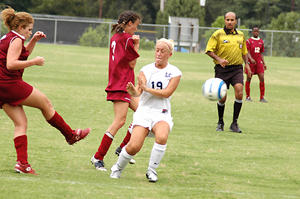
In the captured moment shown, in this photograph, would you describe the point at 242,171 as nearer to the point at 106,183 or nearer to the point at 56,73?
the point at 106,183

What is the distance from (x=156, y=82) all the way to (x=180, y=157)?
6.10 ft

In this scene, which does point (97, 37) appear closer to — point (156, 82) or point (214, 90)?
point (214, 90)

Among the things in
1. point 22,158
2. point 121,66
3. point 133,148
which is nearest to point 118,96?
point 121,66

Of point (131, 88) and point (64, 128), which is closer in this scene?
point (131, 88)

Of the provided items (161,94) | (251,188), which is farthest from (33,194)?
(251,188)

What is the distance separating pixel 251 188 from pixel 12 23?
317 centimetres

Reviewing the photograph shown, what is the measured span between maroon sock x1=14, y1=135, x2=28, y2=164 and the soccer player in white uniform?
971 millimetres

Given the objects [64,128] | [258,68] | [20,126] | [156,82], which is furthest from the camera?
[258,68]

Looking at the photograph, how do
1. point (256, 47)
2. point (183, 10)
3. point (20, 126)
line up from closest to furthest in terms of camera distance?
1. point (20, 126)
2. point (256, 47)
3. point (183, 10)

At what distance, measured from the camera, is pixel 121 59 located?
7242 millimetres

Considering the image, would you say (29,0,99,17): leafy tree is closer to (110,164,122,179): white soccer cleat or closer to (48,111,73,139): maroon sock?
(48,111,73,139): maroon sock

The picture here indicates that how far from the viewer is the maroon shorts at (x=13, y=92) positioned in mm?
6508

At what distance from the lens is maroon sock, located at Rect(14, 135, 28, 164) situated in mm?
6543

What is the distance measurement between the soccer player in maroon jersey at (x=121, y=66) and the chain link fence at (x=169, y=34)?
126 feet
